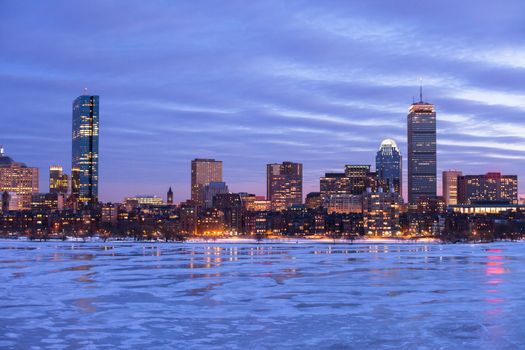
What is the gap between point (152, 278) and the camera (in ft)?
155

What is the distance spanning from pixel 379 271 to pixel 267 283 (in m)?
14.6

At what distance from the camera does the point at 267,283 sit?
143 ft

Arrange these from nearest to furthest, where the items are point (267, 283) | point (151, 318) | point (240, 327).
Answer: point (240, 327) < point (151, 318) < point (267, 283)

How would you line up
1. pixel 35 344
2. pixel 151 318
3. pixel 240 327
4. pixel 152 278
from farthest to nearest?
pixel 152 278
pixel 151 318
pixel 240 327
pixel 35 344

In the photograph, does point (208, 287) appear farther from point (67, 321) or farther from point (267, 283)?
point (67, 321)

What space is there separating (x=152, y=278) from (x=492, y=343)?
2849 cm

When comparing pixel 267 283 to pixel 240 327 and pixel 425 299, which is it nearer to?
pixel 425 299

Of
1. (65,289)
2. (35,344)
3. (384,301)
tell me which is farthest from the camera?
(65,289)

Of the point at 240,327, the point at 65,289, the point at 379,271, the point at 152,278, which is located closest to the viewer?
the point at 240,327

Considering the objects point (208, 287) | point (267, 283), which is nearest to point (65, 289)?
point (208, 287)

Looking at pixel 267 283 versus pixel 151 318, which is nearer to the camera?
pixel 151 318

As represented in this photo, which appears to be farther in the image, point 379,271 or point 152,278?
point 379,271

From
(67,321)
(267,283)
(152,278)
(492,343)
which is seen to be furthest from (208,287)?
(492,343)

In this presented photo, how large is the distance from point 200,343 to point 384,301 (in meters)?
13.4
